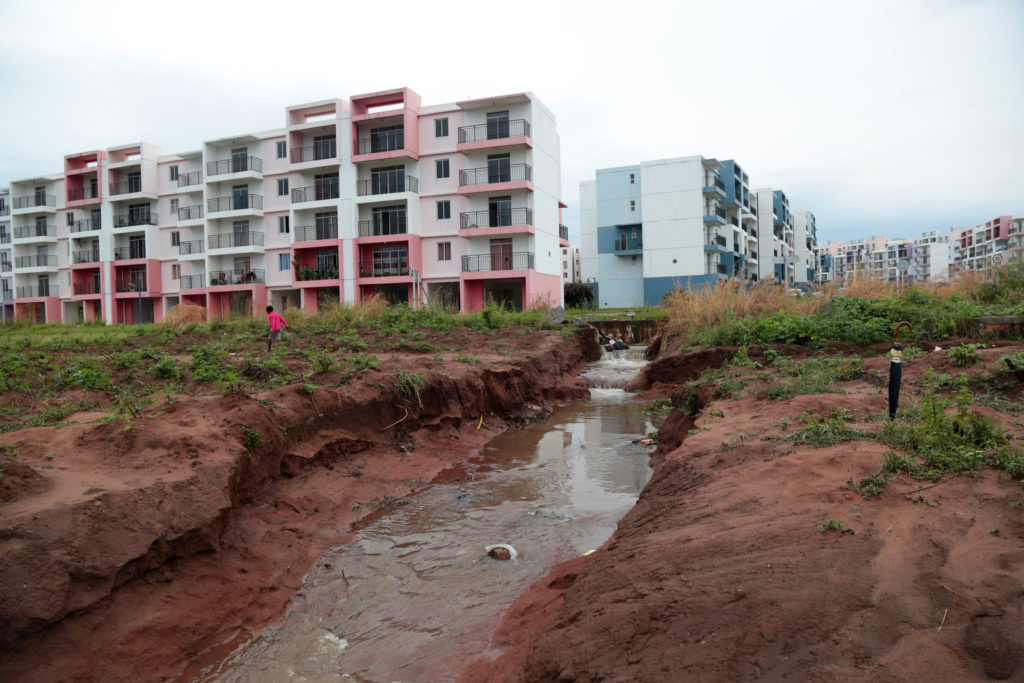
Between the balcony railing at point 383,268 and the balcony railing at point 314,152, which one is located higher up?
the balcony railing at point 314,152

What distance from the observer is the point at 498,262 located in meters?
36.0

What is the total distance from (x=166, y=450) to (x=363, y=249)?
3400 cm

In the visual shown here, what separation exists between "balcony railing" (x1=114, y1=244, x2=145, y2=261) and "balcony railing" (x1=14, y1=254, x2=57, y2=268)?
873 centimetres

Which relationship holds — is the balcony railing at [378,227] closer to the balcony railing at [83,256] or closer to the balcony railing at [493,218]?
the balcony railing at [493,218]

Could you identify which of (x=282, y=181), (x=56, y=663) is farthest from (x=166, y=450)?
(x=282, y=181)

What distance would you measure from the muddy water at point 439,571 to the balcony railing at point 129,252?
1865 inches

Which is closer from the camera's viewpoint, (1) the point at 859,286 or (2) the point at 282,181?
(1) the point at 859,286

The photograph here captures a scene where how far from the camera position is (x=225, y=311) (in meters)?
42.3

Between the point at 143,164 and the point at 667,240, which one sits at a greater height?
→ the point at 143,164

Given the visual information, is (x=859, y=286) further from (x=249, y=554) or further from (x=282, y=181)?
(x=282, y=181)

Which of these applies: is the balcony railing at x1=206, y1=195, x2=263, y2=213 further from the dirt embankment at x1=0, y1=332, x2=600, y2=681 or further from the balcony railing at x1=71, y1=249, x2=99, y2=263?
the dirt embankment at x1=0, y1=332, x2=600, y2=681

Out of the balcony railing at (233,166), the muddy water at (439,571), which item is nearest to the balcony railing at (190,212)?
the balcony railing at (233,166)

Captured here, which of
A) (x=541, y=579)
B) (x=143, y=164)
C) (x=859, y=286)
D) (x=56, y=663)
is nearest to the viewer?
(x=56, y=663)

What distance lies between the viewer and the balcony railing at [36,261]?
5116 centimetres
